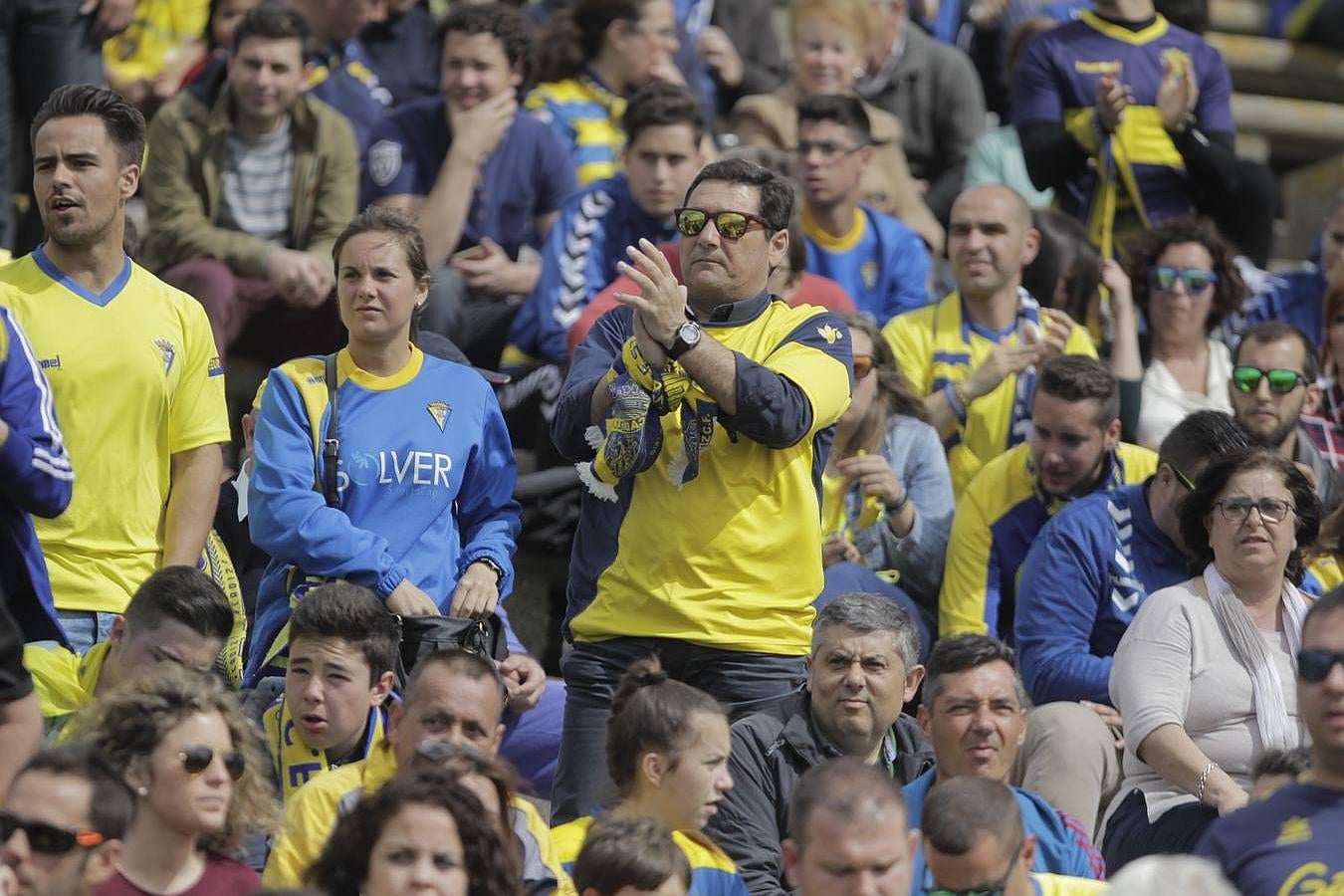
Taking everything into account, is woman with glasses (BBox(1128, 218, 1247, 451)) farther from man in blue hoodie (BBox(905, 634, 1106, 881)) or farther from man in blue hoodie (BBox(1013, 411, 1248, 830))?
man in blue hoodie (BBox(905, 634, 1106, 881))

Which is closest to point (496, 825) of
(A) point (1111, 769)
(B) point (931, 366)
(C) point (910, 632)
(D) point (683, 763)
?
(D) point (683, 763)

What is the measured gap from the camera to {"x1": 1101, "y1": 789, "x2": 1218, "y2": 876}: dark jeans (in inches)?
259

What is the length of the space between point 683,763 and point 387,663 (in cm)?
93

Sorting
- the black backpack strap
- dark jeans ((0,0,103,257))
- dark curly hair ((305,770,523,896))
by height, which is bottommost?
dark curly hair ((305,770,523,896))

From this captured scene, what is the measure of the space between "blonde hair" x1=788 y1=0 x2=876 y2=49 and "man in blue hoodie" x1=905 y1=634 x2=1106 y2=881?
195 inches

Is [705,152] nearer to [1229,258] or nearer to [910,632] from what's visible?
[1229,258]

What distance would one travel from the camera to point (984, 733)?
6312mm

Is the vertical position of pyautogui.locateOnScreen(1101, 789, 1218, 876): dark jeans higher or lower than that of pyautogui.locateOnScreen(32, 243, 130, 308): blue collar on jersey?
lower

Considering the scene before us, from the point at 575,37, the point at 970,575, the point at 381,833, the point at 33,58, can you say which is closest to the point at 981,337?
the point at 970,575

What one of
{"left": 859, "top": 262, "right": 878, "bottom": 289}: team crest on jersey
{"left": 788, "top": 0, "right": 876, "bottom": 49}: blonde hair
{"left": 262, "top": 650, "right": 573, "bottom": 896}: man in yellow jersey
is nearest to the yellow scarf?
{"left": 262, "top": 650, "right": 573, "bottom": 896}: man in yellow jersey

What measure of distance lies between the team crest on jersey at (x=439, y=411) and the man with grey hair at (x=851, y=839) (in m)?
2.04

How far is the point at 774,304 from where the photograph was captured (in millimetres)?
6586

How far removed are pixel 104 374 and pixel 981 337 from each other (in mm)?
3736

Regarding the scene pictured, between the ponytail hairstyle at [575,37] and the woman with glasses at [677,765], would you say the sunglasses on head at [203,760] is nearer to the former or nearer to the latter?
the woman with glasses at [677,765]
